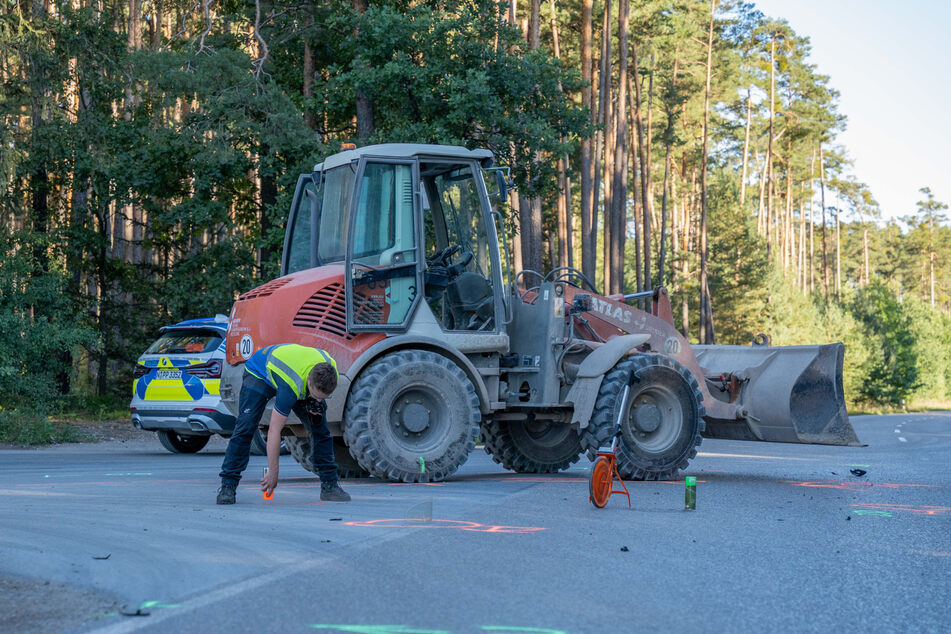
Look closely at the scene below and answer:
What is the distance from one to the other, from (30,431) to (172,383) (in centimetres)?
476

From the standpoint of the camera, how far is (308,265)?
13164mm

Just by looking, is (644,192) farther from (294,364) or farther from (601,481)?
(294,364)

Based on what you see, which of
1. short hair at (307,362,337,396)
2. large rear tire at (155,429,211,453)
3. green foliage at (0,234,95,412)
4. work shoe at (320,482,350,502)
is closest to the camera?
short hair at (307,362,337,396)

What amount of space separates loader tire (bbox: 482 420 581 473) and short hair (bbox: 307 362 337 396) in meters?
5.14

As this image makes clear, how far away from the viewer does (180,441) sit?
61.6 feet

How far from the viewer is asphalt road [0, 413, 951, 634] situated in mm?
5383

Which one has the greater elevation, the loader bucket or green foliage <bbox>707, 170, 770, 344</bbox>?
green foliage <bbox>707, 170, 770, 344</bbox>

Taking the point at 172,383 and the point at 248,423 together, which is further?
the point at 172,383

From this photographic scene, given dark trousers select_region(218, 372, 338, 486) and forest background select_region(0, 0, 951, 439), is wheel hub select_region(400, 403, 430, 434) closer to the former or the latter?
dark trousers select_region(218, 372, 338, 486)

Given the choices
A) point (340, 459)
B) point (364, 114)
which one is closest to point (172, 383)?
point (340, 459)

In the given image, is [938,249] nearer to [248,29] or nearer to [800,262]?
[800,262]

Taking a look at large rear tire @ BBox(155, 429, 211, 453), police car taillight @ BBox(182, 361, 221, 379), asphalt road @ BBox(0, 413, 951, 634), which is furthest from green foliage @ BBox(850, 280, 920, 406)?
asphalt road @ BBox(0, 413, 951, 634)

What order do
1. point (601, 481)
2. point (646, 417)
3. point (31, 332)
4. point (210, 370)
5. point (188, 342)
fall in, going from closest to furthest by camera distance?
point (601, 481) → point (646, 417) → point (210, 370) → point (188, 342) → point (31, 332)

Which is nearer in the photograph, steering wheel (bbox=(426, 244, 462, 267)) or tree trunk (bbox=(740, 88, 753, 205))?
steering wheel (bbox=(426, 244, 462, 267))
